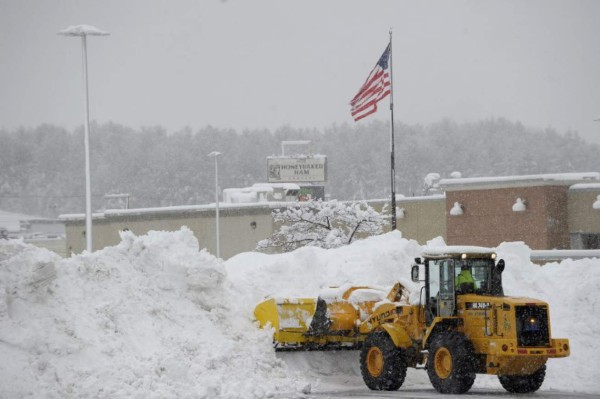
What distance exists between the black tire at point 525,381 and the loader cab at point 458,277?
146cm

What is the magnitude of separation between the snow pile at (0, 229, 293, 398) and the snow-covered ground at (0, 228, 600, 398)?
2 cm

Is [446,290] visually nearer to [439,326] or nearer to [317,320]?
[439,326]

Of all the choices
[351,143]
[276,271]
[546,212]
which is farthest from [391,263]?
[351,143]

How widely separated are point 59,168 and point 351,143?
1670 inches

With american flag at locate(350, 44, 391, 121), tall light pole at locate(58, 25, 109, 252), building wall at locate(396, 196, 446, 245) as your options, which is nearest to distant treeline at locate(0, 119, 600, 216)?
building wall at locate(396, 196, 446, 245)

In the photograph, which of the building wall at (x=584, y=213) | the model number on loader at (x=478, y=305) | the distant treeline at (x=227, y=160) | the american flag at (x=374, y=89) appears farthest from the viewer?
the distant treeline at (x=227, y=160)

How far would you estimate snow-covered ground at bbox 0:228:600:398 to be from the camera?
17.2 metres

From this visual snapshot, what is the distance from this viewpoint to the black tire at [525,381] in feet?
61.2

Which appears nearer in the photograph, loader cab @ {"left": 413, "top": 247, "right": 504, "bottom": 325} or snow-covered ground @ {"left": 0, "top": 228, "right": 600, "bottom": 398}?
snow-covered ground @ {"left": 0, "top": 228, "right": 600, "bottom": 398}

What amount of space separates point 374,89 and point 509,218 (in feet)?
44.7

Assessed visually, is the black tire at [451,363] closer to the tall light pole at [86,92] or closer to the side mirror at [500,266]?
the side mirror at [500,266]

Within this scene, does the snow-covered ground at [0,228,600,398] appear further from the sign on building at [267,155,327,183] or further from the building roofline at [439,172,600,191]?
the sign on building at [267,155,327,183]

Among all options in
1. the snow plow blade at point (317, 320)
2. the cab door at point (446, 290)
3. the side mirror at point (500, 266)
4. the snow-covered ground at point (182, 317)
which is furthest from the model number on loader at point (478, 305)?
the snow plow blade at point (317, 320)

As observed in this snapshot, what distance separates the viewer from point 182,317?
20.1 m
